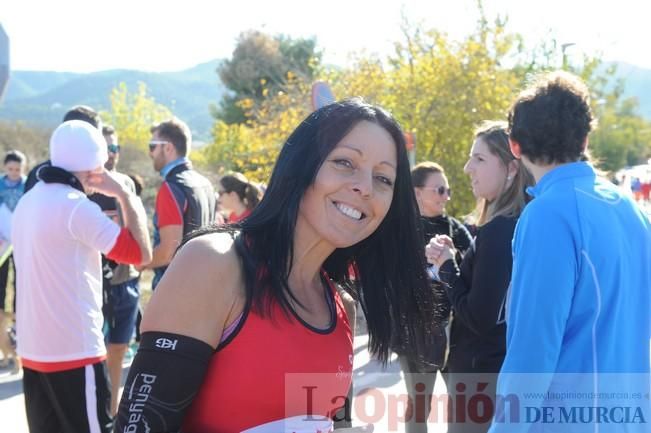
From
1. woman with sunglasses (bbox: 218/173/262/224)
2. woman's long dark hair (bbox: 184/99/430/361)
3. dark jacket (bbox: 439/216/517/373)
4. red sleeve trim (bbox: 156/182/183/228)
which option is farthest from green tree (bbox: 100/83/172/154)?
woman's long dark hair (bbox: 184/99/430/361)

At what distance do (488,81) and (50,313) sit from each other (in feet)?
36.5

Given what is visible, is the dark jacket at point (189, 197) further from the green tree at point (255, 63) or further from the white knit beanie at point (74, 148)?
the green tree at point (255, 63)

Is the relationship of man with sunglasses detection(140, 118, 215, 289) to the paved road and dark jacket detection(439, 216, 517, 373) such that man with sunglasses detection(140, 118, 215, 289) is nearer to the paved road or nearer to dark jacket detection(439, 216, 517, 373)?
the paved road

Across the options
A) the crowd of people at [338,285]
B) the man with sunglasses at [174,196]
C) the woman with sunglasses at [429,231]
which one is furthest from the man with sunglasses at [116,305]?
the woman with sunglasses at [429,231]

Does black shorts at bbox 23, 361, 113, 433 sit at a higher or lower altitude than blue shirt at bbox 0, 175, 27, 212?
lower

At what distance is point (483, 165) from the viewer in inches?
151

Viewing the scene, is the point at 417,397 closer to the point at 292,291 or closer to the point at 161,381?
the point at 292,291

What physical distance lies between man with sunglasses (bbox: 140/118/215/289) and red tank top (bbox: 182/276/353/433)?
330 centimetres

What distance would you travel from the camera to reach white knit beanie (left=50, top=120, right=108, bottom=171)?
3.77 metres

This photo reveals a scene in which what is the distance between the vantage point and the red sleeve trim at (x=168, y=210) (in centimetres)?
530

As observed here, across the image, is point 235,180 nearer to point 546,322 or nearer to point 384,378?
point 384,378

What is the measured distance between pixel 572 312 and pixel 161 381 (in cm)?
138

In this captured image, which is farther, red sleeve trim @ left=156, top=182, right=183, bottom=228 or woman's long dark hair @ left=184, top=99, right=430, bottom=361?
red sleeve trim @ left=156, top=182, right=183, bottom=228

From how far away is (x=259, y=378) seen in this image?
5.73ft
